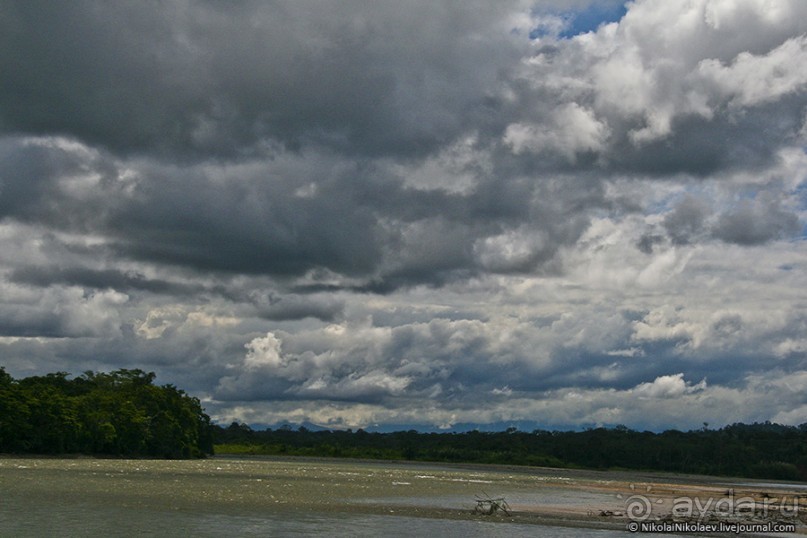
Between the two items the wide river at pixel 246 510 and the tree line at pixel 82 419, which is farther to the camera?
the tree line at pixel 82 419

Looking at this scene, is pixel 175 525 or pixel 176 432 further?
pixel 176 432

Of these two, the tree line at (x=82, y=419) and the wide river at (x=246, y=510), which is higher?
the tree line at (x=82, y=419)

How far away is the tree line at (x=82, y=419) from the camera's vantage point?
146 m

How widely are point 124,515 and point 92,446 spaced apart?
122 meters

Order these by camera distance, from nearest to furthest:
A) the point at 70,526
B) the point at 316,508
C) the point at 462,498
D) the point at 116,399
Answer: the point at 70,526
the point at 316,508
the point at 462,498
the point at 116,399

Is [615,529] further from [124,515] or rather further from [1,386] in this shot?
[1,386]

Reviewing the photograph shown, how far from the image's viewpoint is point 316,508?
65500mm

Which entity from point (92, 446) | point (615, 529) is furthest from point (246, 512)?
point (92, 446)

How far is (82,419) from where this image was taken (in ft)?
539

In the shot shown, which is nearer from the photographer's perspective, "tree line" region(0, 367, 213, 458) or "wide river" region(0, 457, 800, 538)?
"wide river" region(0, 457, 800, 538)

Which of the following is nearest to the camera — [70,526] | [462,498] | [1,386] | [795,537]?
[70,526]

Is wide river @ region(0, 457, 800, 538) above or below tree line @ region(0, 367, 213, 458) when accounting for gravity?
below

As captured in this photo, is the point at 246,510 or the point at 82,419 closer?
the point at 246,510

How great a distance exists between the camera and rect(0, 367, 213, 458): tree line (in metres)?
146
